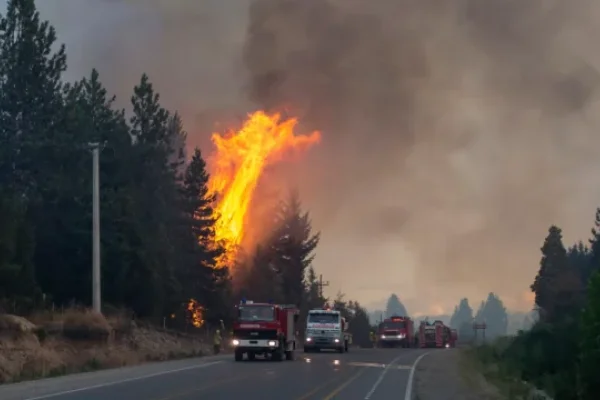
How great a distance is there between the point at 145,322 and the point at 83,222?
6.99 m

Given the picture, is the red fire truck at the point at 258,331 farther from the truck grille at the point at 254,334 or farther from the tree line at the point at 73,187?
the tree line at the point at 73,187

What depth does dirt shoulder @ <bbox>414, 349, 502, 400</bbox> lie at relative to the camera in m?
27.9

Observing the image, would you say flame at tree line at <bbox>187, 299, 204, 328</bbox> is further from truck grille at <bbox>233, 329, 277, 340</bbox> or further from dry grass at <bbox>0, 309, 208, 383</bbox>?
truck grille at <bbox>233, 329, 277, 340</bbox>

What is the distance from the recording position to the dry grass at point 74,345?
120 feet

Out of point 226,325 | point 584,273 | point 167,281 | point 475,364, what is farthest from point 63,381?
point 584,273

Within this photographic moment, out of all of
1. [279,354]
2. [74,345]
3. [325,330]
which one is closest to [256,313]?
[279,354]

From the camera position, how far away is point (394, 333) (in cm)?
8475

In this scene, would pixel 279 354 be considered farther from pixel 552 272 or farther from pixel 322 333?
pixel 552 272

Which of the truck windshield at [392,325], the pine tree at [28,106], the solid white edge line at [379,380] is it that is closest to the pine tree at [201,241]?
the pine tree at [28,106]

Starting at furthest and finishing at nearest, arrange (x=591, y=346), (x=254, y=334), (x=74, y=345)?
(x=254, y=334) < (x=74, y=345) < (x=591, y=346)

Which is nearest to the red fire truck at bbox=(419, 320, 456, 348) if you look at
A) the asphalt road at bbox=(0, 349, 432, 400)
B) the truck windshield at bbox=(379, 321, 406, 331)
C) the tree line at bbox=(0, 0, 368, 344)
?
the truck windshield at bbox=(379, 321, 406, 331)

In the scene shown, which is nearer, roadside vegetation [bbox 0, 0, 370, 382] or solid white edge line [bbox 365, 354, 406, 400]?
solid white edge line [bbox 365, 354, 406, 400]

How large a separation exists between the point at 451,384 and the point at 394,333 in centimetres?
5228

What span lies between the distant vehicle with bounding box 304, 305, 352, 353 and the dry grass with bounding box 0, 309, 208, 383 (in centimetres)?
660
